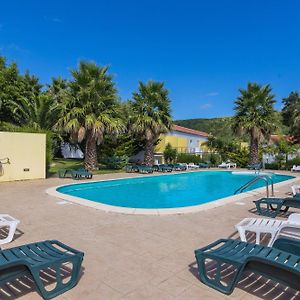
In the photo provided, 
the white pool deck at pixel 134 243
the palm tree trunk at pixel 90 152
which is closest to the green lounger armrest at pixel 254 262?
the white pool deck at pixel 134 243

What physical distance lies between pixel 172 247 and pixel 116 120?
15.8 m

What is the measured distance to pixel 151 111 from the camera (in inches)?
930

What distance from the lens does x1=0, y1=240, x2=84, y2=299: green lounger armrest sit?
3.20m

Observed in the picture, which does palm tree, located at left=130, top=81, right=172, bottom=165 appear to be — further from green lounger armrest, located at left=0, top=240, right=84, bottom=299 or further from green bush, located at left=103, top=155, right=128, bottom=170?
green lounger armrest, located at left=0, top=240, right=84, bottom=299

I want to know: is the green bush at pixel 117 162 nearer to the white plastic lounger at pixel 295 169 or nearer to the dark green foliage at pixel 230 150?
the dark green foliage at pixel 230 150

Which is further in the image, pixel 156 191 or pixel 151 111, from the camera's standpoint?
pixel 151 111

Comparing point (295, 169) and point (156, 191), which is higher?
point (295, 169)

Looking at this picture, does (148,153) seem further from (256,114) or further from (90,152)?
(256,114)

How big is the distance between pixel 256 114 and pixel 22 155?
814 inches

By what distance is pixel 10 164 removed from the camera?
1460cm

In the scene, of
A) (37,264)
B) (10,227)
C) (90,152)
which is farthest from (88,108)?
(37,264)

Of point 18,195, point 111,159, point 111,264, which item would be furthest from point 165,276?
point 111,159

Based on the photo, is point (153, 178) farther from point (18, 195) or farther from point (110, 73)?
point (18, 195)

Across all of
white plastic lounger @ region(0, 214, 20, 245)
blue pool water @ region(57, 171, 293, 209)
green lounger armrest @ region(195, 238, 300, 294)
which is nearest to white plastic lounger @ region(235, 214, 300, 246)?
green lounger armrest @ region(195, 238, 300, 294)
